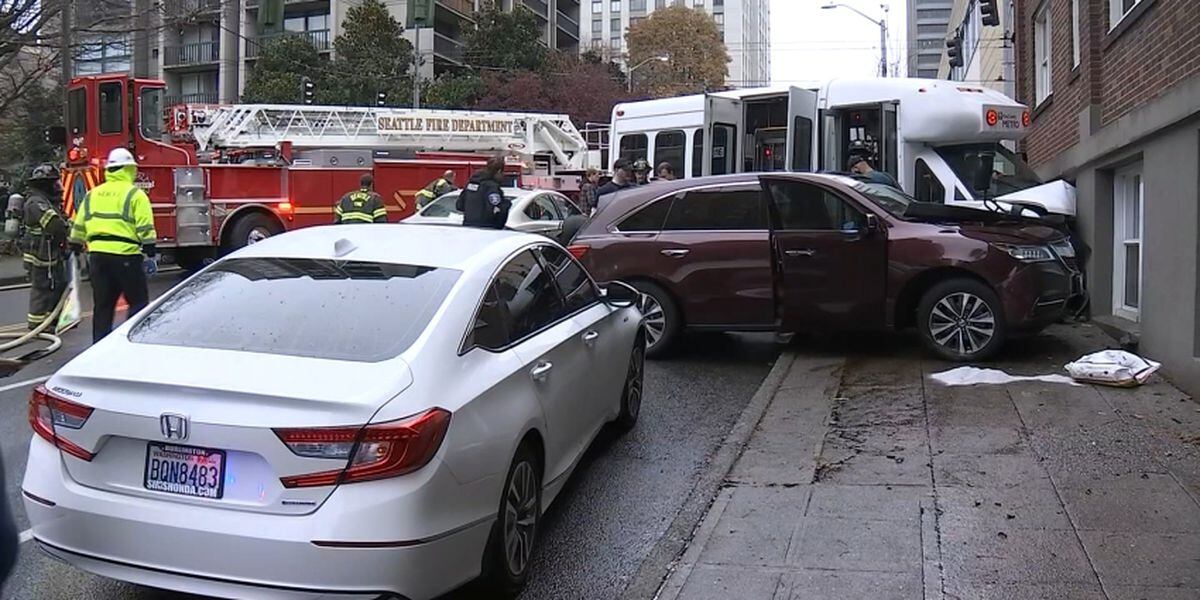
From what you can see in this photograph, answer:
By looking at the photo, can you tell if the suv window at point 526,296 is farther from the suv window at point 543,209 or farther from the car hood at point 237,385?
the suv window at point 543,209

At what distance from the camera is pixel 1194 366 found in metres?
6.93

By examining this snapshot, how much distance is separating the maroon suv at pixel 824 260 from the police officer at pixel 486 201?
2.90 m

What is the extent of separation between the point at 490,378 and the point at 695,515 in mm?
1591

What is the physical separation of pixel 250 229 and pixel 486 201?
24.7 ft

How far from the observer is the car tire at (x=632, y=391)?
6.70 m

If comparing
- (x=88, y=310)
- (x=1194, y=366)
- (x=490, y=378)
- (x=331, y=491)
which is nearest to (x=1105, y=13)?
(x=1194, y=366)

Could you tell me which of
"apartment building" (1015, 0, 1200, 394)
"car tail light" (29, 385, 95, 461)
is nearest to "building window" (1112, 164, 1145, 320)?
"apartment building" (1015, 0, 1200, 394)

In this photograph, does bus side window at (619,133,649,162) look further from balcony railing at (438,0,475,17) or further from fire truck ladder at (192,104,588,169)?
balcony railing at (438,0,475,17)

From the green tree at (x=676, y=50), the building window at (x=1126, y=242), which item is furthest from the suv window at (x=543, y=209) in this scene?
the green tree at (x=676, y=50)

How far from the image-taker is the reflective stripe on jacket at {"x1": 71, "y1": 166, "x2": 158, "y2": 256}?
8961 mm

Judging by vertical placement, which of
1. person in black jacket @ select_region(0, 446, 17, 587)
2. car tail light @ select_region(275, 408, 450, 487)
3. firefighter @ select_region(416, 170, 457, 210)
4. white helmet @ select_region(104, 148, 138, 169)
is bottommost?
car tail light @ select_region(275, 408, 450, 487)

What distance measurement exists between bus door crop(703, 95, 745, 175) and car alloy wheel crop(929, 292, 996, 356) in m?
5.77

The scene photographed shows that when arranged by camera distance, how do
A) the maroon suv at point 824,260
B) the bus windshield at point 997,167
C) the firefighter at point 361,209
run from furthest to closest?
the firefighter at point 361,209 < the bus windshield at point 997,167 < the maroon suv at point 824,260

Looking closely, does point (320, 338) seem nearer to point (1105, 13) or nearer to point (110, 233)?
point (110, 233)
